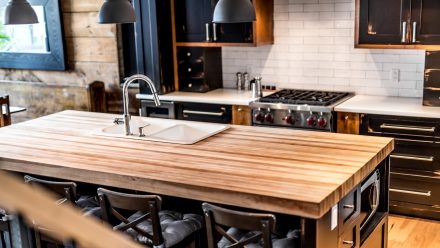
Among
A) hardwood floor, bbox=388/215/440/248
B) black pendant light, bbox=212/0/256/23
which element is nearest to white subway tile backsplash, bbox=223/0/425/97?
hardwood floor, bbox=388/215/440/248

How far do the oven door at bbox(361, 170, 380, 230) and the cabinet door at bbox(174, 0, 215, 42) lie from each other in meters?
2.85

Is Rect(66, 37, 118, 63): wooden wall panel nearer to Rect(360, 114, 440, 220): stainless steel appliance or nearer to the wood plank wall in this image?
the wood plank wall

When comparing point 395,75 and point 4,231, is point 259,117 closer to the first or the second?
point 395,75

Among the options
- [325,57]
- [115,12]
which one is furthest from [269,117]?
[115,12]

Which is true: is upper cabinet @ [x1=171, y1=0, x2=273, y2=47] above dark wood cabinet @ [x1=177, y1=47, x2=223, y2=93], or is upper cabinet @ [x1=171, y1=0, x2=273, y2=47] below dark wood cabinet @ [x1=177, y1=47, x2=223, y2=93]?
above

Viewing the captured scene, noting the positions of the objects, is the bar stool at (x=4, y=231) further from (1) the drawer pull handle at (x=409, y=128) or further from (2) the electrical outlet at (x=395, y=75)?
(2) the electrical outlet at (x=395, y=75)

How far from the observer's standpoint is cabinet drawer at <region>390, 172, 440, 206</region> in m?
4.75

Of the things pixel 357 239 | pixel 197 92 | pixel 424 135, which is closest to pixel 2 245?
pixel 357 239

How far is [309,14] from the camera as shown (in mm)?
5691

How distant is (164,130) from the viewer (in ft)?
13.5

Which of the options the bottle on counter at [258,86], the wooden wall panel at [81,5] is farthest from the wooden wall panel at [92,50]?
the bottle on counter at [258,86]

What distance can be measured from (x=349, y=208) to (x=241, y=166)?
628 millimetres

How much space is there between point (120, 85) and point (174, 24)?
1072 millimetres

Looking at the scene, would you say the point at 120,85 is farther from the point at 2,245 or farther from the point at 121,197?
the point at 121,197
